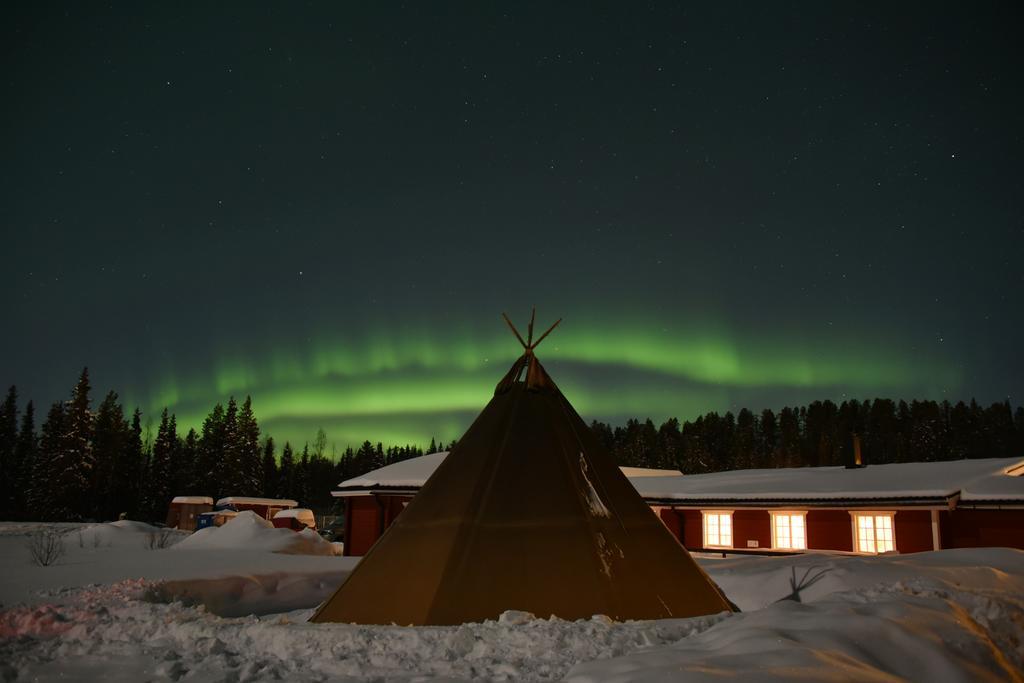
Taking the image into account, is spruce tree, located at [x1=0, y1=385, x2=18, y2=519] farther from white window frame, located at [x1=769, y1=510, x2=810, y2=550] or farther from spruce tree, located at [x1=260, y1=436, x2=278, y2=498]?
white window frame, located at [x1=769, y1=510, x2=810, y2=550]

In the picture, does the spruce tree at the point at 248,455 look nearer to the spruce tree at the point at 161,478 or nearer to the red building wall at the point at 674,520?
the spruce tree at the point at 161,478

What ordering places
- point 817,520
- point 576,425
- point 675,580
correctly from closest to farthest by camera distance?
1. point 675,580
2. point 576,425
3. point 817,520

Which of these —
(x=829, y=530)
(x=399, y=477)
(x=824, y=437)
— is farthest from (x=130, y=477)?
(x=824, y=437)

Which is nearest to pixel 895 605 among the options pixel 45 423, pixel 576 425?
pixel 576 425

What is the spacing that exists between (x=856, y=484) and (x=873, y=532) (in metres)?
1.36

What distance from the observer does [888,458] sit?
3223 inches

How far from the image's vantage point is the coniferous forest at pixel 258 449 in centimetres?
4884

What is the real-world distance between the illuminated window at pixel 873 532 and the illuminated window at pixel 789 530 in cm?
140

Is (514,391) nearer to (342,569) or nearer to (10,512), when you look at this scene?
(342,569)

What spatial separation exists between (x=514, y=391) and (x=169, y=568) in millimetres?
9252

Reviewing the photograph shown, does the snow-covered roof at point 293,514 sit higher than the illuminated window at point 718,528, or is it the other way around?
the illuminated window at point 718,528

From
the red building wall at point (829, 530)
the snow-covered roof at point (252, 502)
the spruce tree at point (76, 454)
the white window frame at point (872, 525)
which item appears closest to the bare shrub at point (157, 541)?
the snow-covered roof at point (252, 502)

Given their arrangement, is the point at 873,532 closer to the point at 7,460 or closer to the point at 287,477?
the point at 7,460

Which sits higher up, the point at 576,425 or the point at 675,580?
the point at 576,425
